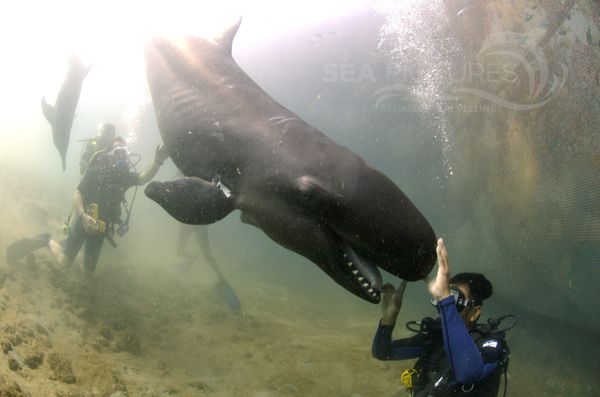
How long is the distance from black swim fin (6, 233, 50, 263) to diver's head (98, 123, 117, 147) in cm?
239

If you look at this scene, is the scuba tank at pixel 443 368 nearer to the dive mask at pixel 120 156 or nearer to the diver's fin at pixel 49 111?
the dive mask at pixel 120 156

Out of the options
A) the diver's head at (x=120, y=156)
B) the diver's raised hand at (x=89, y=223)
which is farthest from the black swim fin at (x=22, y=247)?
the diver's head at (x=120, y=156)

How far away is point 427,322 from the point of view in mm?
3982

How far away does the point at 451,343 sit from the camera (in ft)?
10.2

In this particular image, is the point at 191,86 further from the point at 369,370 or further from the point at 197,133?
the point at 369,370

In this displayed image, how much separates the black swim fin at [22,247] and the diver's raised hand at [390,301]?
23.6 ft

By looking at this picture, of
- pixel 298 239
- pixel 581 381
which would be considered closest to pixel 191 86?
pixel 298 239

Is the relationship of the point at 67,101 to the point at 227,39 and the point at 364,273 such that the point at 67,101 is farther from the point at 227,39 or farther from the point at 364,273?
the point at 364,273

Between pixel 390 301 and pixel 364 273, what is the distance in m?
1.16

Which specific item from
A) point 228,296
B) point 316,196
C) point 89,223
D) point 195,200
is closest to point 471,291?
point 316,196

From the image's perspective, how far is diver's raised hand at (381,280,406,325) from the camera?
3.44 m

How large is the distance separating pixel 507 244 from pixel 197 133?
12.8 metres

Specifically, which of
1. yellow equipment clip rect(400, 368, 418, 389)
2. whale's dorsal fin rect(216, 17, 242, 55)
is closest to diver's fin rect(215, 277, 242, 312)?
yellow equipment clip rect(400, 368, 418, 389)

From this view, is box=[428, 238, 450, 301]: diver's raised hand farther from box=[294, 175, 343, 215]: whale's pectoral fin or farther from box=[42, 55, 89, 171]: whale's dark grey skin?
box=[42, 55, 89, 171]: whale's dark grey skin
